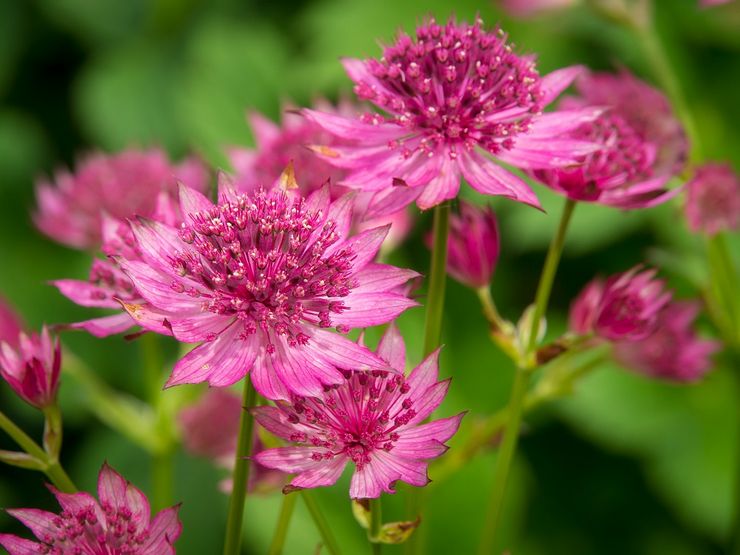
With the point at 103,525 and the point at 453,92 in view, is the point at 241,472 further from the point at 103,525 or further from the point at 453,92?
the point at 453,92

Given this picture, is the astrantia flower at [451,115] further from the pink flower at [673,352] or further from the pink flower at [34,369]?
the pink flower at [673,352]

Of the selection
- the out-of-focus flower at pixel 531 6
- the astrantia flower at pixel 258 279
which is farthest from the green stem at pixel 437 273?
the out-of-focus flower at pixel 531 6

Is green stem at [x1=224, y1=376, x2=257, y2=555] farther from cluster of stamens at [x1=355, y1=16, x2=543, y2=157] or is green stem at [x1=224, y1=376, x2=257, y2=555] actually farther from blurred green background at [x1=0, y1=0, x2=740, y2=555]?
blurred green background at [x1=0, y1=0, x2=740, y2=555]

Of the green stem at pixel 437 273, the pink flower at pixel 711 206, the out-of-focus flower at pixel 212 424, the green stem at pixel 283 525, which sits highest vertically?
the pink flower at pixel 711 206

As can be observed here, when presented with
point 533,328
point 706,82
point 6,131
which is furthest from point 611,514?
point 6,131

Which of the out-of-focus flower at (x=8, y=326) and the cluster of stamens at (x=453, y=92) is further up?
the cluster of stamens at (x=453, y=92)

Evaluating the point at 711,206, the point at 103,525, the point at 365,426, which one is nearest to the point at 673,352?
the point at 711,206
